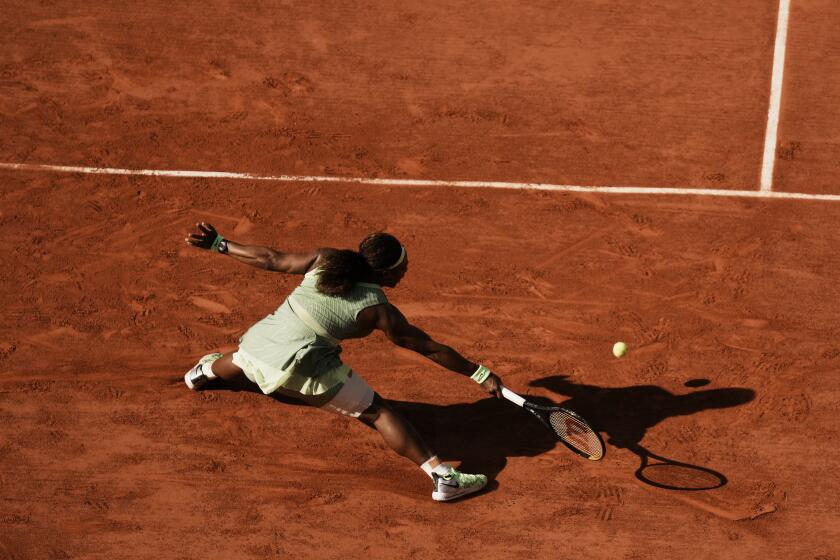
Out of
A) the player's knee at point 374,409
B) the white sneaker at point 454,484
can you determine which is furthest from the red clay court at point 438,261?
the player's knee at point 374,409

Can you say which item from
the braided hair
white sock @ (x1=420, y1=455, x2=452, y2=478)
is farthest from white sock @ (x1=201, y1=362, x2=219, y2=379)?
white sock @ (x1=420, y1=455, x2=452, y2=478)

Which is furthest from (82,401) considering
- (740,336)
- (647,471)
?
(740,336)

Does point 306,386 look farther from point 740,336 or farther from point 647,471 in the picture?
point 740,336

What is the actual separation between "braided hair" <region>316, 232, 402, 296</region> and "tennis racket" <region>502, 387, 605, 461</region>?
1.40m

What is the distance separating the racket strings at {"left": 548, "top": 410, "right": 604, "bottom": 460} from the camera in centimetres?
770

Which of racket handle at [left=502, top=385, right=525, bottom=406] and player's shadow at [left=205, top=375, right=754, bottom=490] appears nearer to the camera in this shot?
racket handle at [left=502, top=385, right=525, bottom=406]

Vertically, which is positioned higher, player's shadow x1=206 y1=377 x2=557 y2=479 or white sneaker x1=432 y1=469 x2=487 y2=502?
player's shadow x1=206 y1=377 x2=557 y2=479

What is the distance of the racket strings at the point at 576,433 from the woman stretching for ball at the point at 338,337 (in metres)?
0.57

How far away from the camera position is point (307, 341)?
730 cm

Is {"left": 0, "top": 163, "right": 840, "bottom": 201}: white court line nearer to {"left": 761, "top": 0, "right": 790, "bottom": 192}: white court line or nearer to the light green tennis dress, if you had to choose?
{"left": 761, "top": 0, "right": 790, "bottom": 192}: white court line

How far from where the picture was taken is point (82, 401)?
8391mm

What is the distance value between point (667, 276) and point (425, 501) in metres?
2.79

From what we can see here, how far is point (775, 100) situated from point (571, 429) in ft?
13.1

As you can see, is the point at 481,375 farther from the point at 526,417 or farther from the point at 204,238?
the point at 204,238
